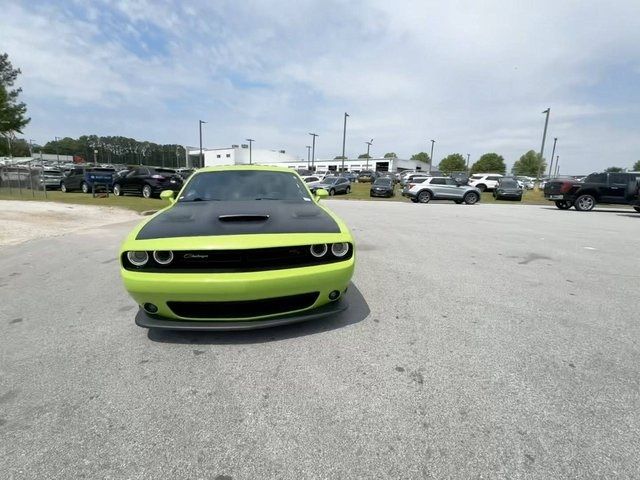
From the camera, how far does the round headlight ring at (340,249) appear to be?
275 cm

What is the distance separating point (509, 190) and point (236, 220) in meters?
24.4

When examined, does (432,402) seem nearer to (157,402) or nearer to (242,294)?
(242,294)

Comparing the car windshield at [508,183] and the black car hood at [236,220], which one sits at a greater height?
the car windshield at [508,183]

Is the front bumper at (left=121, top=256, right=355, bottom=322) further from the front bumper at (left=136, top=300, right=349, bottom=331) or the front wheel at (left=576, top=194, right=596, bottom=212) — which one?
the front wheel at (left=576, top=194, right=596, bottom=212)

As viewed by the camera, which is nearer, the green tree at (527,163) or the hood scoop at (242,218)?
the hood scoop at (242,218)

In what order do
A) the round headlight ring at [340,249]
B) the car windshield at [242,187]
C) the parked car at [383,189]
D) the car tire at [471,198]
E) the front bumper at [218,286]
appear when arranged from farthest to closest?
1. the parked car at [383,189]
2. the car tire at [471,198]
3. the car windshield at [242,187]
4. the round headlight ring at [340,249]
5. the front bumper at [218,286]

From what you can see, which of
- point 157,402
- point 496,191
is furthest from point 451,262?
point 496,191

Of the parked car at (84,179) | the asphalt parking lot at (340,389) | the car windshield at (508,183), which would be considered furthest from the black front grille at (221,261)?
the car windshield at (508,183)

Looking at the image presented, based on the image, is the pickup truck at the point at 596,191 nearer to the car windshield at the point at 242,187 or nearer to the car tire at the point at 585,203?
the car tire at the point at 585,203

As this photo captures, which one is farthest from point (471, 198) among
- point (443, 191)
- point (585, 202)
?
point (585, 202)

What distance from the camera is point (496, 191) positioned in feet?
78.6

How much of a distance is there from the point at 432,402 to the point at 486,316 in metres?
1.58

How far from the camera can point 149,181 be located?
54.1 ft

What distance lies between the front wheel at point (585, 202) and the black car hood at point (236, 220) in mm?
17558
